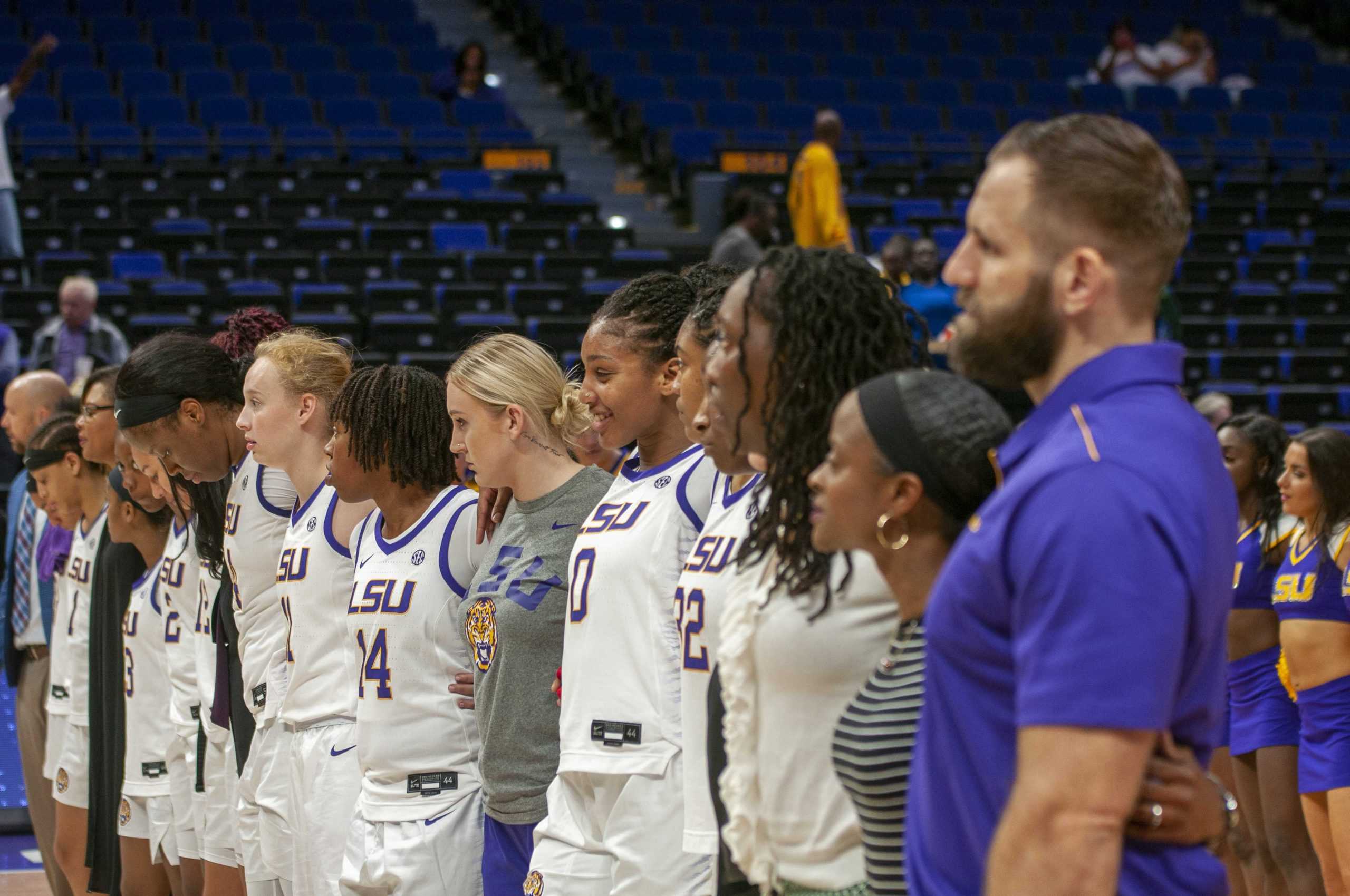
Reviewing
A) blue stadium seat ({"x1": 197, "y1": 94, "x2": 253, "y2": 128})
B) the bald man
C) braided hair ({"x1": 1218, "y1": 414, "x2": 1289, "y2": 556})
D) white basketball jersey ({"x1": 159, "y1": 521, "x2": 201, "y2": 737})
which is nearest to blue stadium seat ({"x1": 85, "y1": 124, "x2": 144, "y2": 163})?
blue stadium seat ({"x1": 197, "y1": 94, "x2": 253, "y2": 128})

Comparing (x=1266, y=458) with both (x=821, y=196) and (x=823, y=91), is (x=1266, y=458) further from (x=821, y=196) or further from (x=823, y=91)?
(x=823, y=91)

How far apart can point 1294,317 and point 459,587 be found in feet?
33.0

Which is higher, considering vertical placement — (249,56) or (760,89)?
(249,56)

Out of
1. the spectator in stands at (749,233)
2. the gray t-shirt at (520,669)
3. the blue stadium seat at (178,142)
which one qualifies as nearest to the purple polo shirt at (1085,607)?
the gray t-shirt at (520,669)

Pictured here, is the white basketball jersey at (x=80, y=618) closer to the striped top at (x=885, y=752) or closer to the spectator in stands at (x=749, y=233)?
the striped top at (x=885, y=752)

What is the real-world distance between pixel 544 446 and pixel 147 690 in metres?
2.01

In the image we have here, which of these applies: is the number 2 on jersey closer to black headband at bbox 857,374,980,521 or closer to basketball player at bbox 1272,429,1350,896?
black headband at bbox 857,374,980,521

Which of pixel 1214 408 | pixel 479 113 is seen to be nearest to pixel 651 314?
pixel 1214 408

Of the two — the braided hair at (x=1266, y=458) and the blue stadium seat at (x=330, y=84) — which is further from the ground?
the blue stadium seat at (x=330, y=84)

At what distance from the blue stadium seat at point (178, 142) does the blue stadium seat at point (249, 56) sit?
1723 mm

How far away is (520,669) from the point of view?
3023mm

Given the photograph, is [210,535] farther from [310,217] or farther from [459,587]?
[310,217]

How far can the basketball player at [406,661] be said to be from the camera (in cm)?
324

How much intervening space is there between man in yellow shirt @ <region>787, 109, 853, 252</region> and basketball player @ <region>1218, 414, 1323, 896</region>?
14.9 ft
